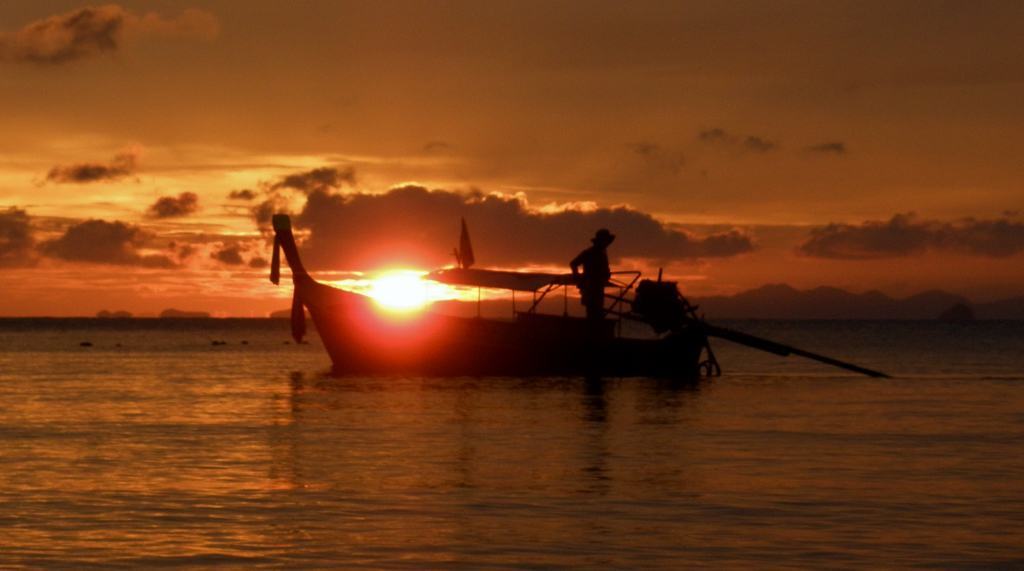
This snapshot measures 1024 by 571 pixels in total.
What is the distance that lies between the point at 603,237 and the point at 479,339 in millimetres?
5978

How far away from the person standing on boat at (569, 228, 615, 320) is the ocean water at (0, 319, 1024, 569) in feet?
14.3

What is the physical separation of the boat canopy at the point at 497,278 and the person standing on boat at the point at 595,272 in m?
0.69

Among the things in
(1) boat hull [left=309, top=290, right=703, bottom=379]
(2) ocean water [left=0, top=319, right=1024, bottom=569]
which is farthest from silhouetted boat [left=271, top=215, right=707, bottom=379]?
(2) ocean water [left=0, top=319, right=1024, bottom=569]

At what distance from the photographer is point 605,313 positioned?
50188 millimetres

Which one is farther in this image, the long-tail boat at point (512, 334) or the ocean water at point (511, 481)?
the long-tail boat at point (512, 334)

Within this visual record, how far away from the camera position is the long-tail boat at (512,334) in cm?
4994

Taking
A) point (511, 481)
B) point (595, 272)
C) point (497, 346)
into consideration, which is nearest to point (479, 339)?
point (497, 346)

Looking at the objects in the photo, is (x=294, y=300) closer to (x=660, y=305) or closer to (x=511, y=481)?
(x=660, y=305)

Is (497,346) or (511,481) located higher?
(497,346)

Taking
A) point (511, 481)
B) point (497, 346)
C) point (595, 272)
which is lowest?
point (511, 481)

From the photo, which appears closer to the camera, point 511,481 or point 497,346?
point 511,481

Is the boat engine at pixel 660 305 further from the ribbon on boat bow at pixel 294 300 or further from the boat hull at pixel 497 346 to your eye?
the ribbon on boat bow at pixel 294 300

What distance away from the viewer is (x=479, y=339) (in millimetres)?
50250

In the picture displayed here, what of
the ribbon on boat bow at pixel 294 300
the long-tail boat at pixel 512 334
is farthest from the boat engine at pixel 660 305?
the ribbon on boat bow at pixel 294 300
